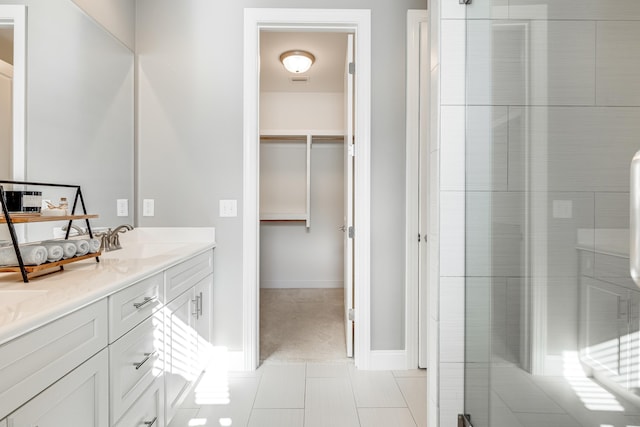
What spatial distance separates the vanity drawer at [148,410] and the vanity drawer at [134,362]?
0.09 feet

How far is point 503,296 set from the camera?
1.13m

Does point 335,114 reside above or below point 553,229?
above

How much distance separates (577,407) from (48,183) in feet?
7.05

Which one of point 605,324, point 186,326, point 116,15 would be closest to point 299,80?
point 116,15

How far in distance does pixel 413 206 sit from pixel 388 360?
1084 millimetres

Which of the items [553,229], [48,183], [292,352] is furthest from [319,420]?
[48,183]

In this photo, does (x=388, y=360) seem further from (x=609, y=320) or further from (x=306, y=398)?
(x=609, y=320)

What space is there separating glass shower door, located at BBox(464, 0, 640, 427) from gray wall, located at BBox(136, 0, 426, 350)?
3.19 feet

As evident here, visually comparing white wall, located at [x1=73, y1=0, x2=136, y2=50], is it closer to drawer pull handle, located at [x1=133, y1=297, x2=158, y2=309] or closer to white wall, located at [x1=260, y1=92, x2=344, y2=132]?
drawer pull handle, located at [x1=133, y1=297, x2=158, y2=309]

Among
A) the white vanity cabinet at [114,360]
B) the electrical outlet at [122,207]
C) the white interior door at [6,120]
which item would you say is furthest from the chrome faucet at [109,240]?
the white interior door at [6,120]

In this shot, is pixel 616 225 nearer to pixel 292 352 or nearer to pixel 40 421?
pixel 40 421

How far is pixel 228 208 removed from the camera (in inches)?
89.0

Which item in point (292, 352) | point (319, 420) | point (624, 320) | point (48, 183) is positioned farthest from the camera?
point (292, 352)

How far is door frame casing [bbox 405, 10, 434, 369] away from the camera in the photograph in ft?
7.38
